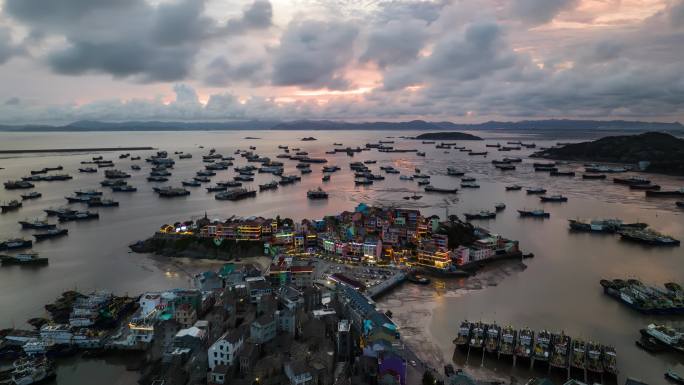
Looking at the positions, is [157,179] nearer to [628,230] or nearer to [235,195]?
[235,195]

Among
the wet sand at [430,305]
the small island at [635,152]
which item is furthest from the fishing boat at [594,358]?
the small island at [635,152]

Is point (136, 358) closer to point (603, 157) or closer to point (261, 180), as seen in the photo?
point (261, 180)

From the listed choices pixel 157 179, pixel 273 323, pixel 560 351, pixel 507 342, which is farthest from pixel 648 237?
pixel 157 179

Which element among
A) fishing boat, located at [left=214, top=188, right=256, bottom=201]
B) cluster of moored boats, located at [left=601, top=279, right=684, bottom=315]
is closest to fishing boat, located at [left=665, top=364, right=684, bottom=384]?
cluster of moored boats, located at [left=601, top=279, right=684, bottom=315]

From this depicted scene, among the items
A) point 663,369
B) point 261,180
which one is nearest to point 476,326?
point 663,369

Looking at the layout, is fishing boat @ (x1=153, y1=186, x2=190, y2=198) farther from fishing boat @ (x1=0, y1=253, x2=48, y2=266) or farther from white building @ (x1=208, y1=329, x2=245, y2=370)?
white building @ (x1=208, y1=329, x2=245, y2=370)
